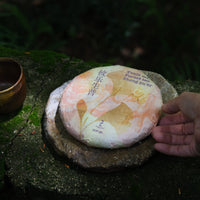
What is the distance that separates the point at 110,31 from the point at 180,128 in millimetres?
3048

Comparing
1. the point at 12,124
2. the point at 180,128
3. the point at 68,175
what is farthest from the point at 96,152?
the point at 12,124

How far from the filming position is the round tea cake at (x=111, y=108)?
2193mm

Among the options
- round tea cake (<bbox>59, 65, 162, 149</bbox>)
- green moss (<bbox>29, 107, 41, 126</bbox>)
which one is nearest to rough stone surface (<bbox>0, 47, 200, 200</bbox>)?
green moss (<bbox>29, 107, 41, 126</bbox>)

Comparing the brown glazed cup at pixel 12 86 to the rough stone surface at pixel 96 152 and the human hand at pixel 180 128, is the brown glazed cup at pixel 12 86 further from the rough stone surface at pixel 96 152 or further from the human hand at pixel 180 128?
the human hand at pixel 180 128

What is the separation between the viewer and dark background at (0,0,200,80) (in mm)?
4684

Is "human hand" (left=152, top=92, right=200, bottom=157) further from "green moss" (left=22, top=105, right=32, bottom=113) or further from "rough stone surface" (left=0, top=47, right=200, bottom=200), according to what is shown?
"green moss" (left=22, top=105, right=32, bottom=113)

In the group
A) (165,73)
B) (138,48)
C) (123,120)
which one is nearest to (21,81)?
(123,120)

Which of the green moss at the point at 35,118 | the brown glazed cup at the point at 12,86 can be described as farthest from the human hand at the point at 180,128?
the brown glazed cup at the point at 12,86

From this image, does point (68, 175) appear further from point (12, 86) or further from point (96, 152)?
point (12, 86)

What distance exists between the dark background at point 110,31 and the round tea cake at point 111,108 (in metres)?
2.04

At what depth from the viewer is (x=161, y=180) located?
2221 millimetres

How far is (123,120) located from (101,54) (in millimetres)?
2973

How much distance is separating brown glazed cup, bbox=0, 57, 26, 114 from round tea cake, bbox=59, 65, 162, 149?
17.8 inches

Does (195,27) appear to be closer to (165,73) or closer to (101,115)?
(165,73)
